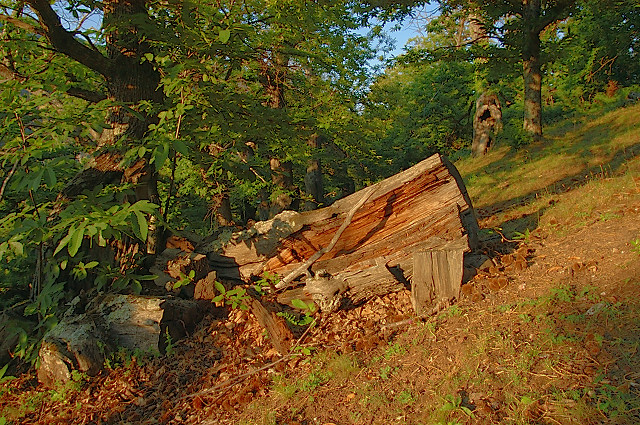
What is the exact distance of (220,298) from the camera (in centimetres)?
490

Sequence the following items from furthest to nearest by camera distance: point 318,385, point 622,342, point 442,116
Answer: point 442,116 → point 318,385 → point 622,342

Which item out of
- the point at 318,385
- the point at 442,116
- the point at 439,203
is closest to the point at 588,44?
the point at 442,116

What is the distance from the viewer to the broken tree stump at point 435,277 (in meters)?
4.43

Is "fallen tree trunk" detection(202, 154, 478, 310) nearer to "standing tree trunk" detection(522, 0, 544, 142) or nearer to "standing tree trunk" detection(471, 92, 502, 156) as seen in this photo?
"standing tree trunk" detection(522, 0, 544, 142)

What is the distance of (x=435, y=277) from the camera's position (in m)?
4.45

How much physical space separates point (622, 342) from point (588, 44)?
800 inches

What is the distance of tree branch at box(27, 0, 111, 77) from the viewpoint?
4688 mm

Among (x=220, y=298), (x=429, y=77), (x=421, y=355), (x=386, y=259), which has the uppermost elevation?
(x=429, y=77)

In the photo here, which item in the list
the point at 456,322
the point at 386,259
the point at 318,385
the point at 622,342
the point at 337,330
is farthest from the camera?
the point at 386,259

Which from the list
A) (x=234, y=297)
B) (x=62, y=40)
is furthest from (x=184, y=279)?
(x=62, y=40)

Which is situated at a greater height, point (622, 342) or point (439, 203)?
point (439, 203)

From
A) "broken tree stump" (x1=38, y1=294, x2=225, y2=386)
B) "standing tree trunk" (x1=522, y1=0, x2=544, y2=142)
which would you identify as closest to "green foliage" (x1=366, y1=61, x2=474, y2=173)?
"standing tree trunk" (x1=522, y1=0, x2=544, y2=142)

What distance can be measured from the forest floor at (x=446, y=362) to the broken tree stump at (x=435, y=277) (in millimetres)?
163

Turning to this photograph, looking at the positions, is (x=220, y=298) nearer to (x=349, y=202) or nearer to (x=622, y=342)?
(x=349, y=202)
